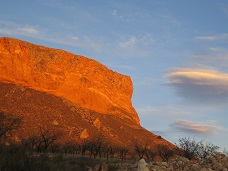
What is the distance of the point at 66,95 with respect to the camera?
4156 inches

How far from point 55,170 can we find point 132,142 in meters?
77.8

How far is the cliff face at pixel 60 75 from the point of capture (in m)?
103

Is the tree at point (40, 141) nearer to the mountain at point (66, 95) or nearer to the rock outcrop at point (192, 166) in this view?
the mountain at point (66, 95)

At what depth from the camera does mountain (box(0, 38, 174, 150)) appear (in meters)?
76.6

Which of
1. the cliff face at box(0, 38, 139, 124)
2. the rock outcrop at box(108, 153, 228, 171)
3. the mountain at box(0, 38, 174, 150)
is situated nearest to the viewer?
the rock outcrop at box(108, 153, 228, 171)

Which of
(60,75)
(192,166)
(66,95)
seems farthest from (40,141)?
(60,75)

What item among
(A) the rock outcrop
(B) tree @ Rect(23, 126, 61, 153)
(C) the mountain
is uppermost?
(C) the mountain

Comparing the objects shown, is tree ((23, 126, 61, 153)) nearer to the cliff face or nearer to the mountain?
the mountain

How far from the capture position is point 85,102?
108m

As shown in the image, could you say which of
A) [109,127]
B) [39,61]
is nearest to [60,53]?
[39,61]

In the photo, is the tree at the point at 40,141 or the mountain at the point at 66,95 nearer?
the tree at the point at 40,141

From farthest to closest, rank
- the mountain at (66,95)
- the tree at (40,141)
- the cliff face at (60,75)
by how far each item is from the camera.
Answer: the cliff face at (60,75) → the mountain at (66,95) → the tree at (40,141)

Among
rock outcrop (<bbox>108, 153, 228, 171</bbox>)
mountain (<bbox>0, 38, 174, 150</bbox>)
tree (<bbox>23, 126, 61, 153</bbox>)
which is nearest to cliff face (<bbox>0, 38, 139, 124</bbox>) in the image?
mountain (<bbox>0, 38, 174, 150</bbox>)

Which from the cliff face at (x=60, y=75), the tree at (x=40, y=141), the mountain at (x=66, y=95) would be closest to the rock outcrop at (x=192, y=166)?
the tree at (x=40, y=141)
